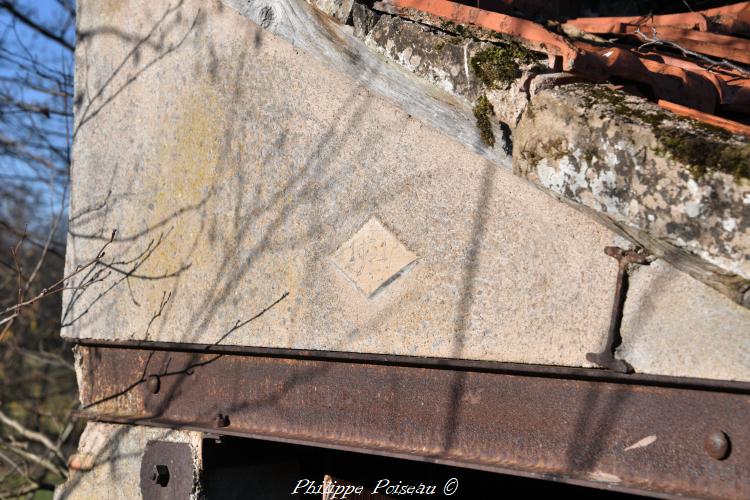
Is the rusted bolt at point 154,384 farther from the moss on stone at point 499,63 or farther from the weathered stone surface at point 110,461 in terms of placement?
the moss on stone at point 499,63

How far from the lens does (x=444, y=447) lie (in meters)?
2.23

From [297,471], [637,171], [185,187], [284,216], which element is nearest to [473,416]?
[637,171]

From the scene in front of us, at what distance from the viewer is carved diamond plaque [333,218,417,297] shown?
232 centimetres

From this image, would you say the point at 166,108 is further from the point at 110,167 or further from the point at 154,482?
the point at 154,482

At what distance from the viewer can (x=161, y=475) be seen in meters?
2.92

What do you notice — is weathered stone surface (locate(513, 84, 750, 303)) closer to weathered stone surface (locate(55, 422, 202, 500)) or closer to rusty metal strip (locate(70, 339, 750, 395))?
rusty metal strip (locate(70, 339, 750, 395))

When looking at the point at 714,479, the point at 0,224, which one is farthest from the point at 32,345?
the point at 714,479

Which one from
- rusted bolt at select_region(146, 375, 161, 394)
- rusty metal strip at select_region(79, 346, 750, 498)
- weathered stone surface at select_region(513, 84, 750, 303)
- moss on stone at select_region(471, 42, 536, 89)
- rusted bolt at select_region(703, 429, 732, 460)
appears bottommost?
rusted bolt at select_region(146, 375, 161, 394)

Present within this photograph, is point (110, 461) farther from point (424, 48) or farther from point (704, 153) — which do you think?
point (704, 153)

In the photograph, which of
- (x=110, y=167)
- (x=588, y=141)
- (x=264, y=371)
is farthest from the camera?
(x=110, y=167)

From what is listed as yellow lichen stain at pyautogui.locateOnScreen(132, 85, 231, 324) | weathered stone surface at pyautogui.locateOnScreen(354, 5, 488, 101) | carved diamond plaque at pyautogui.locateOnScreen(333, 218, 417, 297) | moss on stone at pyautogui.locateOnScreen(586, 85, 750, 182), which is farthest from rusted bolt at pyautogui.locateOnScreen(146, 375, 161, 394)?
moss on stone at pyautogui.locateOnScreen(586, 85, 750, 182)

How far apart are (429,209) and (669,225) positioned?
717 mm

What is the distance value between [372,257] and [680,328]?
3.04 ft

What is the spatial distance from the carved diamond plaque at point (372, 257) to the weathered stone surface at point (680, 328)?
675 millimetres
